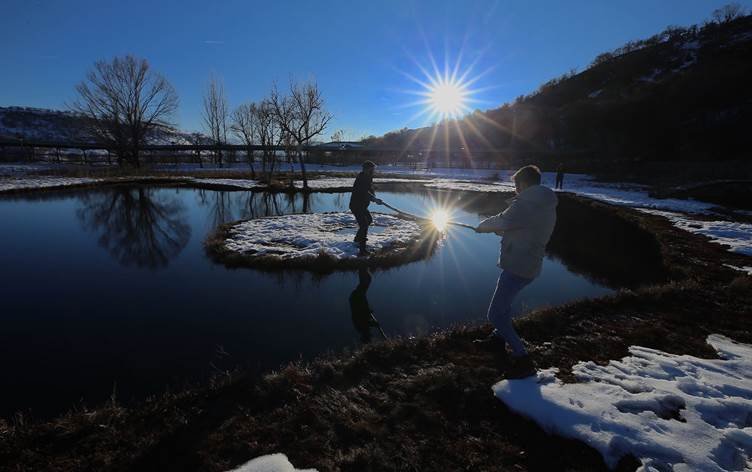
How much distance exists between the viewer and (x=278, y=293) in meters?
7.63

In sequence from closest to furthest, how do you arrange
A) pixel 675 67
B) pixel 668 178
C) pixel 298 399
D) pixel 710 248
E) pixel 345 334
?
pixel 298 399 → pixel 345 334 → pixel 710 248 → pixel 668 178 → pixel 675 67

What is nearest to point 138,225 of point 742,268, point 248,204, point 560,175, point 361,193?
point 248,204

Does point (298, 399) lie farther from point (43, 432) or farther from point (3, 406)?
point (3, 406)

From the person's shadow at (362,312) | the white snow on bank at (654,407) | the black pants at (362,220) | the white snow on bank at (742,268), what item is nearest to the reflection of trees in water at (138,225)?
the black pants at (362,220)

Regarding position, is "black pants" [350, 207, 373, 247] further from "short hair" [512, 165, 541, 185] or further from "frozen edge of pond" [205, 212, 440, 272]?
"short hair" [512, 165, 541, 185]

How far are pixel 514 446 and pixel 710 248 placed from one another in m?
11.6

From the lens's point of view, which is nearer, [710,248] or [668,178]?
[710,248]

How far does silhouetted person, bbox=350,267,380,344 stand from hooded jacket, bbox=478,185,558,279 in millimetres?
2864

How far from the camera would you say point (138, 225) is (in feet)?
48.4

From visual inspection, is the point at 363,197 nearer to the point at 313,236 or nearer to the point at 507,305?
the point at 313,236

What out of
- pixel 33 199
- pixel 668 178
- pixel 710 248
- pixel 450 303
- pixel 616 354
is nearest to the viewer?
pixel 616 354

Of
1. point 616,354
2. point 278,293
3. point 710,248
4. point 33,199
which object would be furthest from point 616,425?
point 33,199

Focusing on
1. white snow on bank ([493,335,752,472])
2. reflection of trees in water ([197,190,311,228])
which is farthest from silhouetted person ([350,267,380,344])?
reflection of trees in water ([197,190,311,228])

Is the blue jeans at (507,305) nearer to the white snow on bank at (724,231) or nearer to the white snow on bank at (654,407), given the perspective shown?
the white snow on bank at (654,407)
